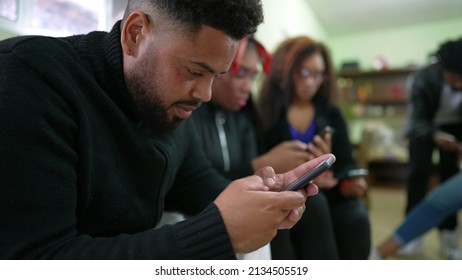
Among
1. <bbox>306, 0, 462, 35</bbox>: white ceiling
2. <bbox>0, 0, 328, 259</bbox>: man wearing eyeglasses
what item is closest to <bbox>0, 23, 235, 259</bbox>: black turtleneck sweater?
<bbox>0, 0, 328, 259</bbox>: man wearing eyeglasses

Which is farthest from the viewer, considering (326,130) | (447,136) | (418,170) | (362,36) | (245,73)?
(418,170)

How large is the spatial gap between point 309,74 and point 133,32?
0.42 meters

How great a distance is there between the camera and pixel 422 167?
1.33m

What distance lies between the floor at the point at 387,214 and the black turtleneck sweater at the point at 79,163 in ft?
1.82

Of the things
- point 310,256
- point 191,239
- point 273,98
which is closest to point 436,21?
point 273,98

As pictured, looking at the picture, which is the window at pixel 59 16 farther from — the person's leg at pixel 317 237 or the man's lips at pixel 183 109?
the person's leg at pixel 317 237

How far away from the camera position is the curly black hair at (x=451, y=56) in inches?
35.6

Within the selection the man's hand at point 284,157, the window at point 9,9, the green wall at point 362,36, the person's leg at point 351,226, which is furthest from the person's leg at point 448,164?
the window at point 9,9

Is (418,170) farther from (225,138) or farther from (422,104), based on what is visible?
(225,138)

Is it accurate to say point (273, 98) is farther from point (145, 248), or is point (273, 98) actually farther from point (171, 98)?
point (145, 248)

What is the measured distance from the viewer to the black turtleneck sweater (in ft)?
1.06

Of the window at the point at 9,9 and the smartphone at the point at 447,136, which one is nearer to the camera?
the window at the point at 9,9

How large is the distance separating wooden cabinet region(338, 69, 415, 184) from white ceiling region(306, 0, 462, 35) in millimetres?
164

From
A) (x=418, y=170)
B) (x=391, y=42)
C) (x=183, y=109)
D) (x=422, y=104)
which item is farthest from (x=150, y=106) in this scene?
(x=418, y=170)
